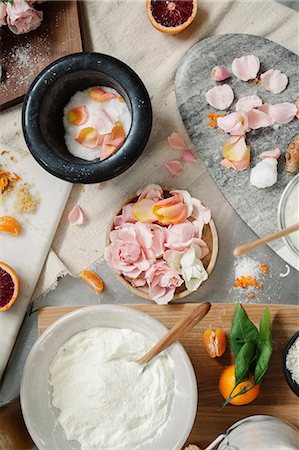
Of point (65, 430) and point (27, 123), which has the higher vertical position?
point (27, 123)

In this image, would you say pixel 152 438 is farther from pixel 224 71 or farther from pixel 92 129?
pixel 224 71

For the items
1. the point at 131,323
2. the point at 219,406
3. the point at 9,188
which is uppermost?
the point at 9,188

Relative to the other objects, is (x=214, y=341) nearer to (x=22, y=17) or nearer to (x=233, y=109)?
(x=233, y=109)

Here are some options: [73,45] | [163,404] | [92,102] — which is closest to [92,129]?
[92,102]

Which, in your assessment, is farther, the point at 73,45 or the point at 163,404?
the point at 73,45

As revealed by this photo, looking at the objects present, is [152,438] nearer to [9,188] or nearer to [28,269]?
[28,269]

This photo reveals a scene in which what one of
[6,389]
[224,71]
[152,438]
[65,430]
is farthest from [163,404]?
[224,71]

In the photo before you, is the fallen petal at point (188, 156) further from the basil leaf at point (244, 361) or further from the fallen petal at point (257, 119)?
the basil leaf at point (244, 361)
